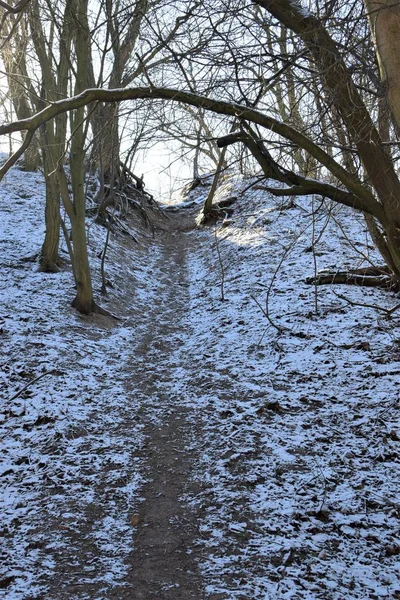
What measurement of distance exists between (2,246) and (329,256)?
290 inches

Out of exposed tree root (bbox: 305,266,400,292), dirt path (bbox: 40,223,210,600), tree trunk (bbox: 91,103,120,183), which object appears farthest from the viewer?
tree trunk (bbox: 91,103,120,183)

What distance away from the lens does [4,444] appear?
4.88 metres

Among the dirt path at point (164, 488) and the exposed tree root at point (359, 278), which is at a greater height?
the exposed tree root at point (359, 278)

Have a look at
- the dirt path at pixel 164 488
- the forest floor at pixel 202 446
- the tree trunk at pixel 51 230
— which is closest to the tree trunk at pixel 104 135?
the tree trunk at pixel 51 230

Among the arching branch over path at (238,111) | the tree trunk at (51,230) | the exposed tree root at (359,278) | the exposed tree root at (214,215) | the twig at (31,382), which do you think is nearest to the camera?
the arching branch over path at (238,111)

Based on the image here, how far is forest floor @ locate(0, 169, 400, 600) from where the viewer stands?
11.2 feet

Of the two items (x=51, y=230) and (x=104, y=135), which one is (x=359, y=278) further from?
(x=51, y=230)

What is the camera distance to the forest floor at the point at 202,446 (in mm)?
3416

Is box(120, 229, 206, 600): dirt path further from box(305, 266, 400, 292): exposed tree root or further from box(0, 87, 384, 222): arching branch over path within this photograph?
box(0, 87, 384, 222): arching branch over path

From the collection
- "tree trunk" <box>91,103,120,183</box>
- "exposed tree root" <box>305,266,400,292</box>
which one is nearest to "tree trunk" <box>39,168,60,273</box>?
"tree trunk" <box>91,103,120,183</box>

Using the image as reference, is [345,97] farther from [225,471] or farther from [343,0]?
[225,471]

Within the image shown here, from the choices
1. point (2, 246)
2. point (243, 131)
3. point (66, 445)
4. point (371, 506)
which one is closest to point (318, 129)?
point (243, 131)

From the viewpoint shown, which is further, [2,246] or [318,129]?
[2,246]

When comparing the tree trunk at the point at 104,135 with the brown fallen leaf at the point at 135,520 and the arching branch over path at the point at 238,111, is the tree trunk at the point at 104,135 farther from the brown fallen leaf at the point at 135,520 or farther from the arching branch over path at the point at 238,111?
the brown fallen leaf at the point at 135,520
